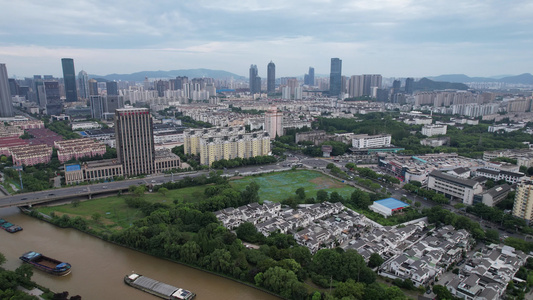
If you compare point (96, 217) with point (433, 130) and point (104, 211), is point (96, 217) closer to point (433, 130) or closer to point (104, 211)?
point (104, 211)

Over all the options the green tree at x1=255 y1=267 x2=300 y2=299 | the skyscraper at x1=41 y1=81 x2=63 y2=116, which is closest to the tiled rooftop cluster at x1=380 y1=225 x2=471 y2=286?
Answer: the green tree at x1=255 y1=267 x2=300 y2=299

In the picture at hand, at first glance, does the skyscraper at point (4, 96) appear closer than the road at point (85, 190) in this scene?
No

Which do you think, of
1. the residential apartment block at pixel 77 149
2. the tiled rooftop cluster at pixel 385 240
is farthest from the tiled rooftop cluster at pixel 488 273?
the residential apartment block at pixel 77 149

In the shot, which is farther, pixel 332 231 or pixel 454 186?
pixel 454 186

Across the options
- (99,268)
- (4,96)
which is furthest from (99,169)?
(4,96)

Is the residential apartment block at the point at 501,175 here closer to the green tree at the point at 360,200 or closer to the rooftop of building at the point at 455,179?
the rooftop of building at the point at 455,179

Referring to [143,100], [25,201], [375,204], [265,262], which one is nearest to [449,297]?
[265,262]

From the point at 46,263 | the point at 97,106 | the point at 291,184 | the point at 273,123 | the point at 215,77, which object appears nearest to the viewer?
the point at 46,263

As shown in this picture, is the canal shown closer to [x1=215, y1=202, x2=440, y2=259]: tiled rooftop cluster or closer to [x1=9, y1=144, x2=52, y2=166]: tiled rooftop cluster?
[x1=215, y1=202, x2=440, y2=259]: tiled rooftop cluster
